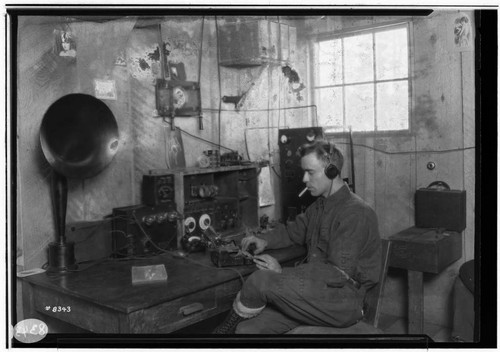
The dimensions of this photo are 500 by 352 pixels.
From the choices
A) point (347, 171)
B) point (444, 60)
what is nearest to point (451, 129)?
point (444, 60)

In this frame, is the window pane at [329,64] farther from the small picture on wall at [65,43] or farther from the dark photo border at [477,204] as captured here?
the small picture on wall at [65,43]

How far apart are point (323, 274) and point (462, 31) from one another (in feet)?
4.64

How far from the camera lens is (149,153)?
3414 millimetres

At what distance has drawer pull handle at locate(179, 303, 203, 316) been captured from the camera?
2.40 metres

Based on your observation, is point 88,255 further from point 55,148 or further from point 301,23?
point 301,23

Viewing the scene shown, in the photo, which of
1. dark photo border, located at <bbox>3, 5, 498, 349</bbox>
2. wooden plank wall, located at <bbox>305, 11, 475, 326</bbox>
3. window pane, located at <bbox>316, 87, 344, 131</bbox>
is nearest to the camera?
dark photo border, located at <bbox>3, 5, 498, 349</bbox>

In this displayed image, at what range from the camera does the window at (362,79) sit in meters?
2.85

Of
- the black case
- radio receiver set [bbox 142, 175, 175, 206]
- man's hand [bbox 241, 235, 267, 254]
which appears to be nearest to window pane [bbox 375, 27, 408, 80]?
the black case

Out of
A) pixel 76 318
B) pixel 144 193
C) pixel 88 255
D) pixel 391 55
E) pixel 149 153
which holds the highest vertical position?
pixel 391 55

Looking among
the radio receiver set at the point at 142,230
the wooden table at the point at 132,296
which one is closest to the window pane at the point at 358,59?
the wooden table at the point at 132,296

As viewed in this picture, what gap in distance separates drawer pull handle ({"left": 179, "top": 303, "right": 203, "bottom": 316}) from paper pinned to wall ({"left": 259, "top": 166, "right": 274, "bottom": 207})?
141 centimetres

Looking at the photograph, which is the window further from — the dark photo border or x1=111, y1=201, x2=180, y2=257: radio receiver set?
x1=111, y1=201, x2=180, y2=257: radio receiver set

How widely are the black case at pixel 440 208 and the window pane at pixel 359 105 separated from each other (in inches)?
28.2

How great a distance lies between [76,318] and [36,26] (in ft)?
4.75
